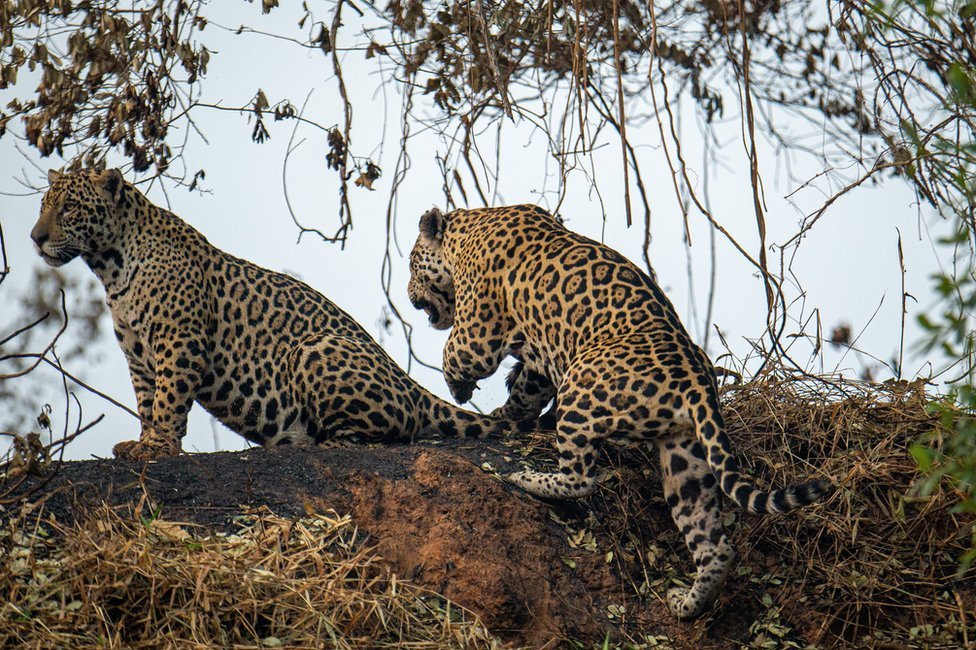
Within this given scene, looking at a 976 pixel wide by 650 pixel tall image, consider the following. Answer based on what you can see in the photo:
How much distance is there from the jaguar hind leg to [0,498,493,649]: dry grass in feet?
3.89

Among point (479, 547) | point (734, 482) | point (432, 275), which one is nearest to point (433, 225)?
point (432, 275)

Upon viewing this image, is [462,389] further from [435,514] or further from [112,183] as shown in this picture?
[112,183]

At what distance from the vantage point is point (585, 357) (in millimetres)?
6852

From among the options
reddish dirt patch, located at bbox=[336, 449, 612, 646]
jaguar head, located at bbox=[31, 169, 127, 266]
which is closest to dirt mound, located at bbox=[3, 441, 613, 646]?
reddish dirt patch, located at bbox=[336, 449, 612, 646]

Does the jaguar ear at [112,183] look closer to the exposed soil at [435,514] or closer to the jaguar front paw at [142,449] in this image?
the jaguar front paw at [142,449]

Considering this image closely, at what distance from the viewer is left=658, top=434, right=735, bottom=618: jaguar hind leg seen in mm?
6164

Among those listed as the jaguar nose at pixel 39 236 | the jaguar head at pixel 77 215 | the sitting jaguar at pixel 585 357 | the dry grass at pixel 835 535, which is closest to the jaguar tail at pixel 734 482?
the sitting jaguar at pixel 585 357

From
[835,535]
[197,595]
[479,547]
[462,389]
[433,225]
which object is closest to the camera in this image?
[197,595]

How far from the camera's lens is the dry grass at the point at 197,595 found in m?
5.06

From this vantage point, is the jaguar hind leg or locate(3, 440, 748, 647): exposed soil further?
the jaguar hind leg

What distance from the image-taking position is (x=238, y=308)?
8.45 m

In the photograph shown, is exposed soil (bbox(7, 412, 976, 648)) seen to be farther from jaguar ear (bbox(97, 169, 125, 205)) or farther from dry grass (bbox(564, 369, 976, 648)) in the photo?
jaguar ear (bbox(97, 169, 125, 205))

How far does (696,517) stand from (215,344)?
370 centimetres

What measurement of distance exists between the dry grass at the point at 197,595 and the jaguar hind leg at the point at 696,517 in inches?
46.7
